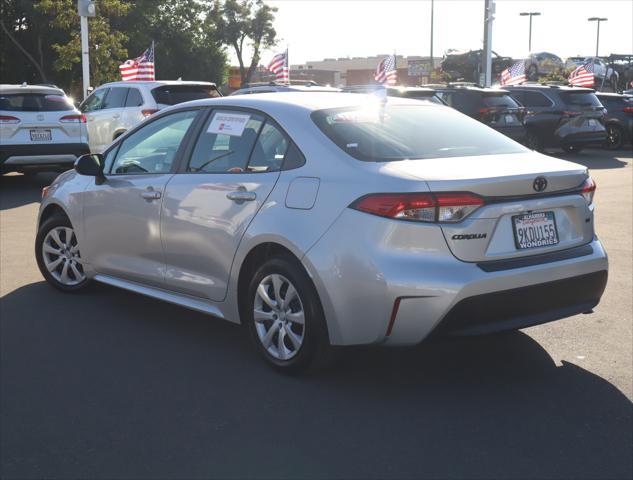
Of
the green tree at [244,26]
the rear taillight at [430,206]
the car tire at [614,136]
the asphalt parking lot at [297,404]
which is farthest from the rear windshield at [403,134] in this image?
the green tree at [244,26]

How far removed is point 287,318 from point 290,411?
61 centimetres

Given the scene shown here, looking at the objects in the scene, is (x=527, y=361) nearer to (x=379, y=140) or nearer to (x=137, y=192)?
(x=379, y=140)

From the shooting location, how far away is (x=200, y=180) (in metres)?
5.46

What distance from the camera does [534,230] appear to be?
15.1ft

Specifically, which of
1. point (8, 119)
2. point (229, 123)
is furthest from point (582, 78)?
point (229, 123)

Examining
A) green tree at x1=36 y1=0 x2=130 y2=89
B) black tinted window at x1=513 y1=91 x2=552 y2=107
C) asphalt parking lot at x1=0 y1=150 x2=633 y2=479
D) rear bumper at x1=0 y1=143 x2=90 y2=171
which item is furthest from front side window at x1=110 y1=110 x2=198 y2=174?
green tree at x1=36 y1=0 x2=130 y2=89

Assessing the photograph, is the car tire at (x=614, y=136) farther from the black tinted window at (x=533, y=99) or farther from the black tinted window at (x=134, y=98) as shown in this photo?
the black tinted window at (x=134, y=98)

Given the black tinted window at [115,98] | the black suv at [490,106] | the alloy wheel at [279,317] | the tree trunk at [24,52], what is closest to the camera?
the alloy wheel at [279,317]

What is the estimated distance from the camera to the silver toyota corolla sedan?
14.3ft

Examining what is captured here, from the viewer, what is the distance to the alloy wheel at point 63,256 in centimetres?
690

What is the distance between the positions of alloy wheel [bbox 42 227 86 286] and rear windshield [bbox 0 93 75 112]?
750cm

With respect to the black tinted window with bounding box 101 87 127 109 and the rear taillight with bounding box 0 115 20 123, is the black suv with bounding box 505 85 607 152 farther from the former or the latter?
the rear taillight with bounding box 0 115 20 123

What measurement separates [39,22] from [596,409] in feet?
137

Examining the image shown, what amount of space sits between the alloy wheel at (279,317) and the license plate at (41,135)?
9960mm
